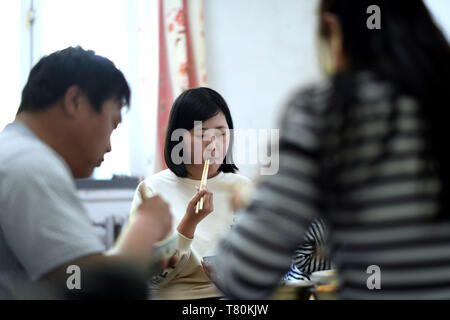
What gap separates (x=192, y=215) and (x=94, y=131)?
31cm

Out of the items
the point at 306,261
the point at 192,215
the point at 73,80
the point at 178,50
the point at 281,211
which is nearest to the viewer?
the point at 281,211

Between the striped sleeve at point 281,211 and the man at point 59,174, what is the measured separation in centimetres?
11

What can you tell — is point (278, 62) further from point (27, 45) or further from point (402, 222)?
point (402, 222)

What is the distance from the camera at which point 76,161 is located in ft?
1.60

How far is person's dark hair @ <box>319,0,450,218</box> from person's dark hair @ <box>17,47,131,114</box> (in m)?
0.24

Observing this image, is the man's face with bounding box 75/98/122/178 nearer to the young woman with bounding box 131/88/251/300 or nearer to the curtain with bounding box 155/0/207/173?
the young woman with bounding box 131/88/251/300

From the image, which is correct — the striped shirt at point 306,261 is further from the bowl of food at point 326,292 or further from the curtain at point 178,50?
the curtain at point 178,50

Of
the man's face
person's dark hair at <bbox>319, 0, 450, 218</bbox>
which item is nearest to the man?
the man's face

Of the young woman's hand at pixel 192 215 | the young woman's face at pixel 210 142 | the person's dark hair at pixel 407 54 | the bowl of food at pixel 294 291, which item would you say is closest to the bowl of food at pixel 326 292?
the bowl of food at pixel 294 291

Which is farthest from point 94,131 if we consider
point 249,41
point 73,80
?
point 249,41

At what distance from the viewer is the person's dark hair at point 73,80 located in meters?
0.49

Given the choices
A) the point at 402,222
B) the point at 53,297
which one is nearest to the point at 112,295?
the point at 53,297

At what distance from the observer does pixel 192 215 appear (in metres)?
0.76

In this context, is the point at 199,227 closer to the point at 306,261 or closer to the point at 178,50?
the point at 306,261
